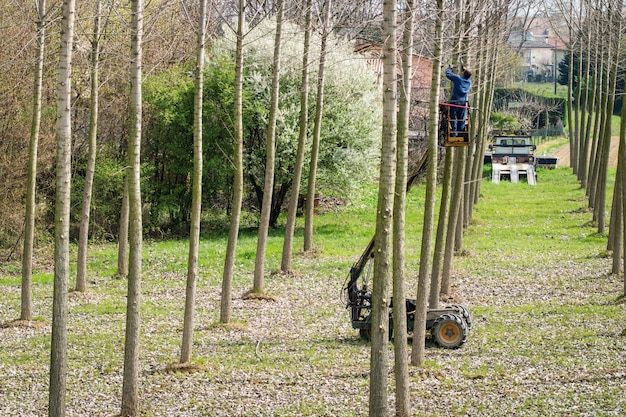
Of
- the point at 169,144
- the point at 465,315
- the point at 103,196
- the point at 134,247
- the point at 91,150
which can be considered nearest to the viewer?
the point at 134,247

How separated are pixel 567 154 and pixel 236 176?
183ft

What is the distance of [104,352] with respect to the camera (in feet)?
56.8

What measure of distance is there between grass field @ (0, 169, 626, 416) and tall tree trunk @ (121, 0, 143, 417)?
590 mm

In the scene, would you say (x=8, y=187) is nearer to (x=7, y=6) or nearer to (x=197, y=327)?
(x=7, y=6)

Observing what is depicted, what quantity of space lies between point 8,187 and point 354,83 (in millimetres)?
15421

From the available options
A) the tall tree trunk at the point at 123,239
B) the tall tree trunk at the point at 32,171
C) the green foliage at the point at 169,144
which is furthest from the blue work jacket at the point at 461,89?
the green foliage at the point at 169,144

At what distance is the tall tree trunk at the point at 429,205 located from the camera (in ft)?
48.3

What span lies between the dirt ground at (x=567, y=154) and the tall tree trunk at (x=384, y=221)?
4924 cm

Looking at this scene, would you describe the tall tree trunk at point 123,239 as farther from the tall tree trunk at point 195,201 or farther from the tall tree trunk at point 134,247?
the tall tree trunk at point 134,247

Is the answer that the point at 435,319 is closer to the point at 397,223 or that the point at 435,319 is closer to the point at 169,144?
the point at 397,223

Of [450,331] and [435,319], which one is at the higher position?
[435,319]

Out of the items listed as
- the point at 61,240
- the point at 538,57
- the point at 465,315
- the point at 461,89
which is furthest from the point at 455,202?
the point at 538,57

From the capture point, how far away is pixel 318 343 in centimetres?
1791

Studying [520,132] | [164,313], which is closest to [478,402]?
[164,313]
